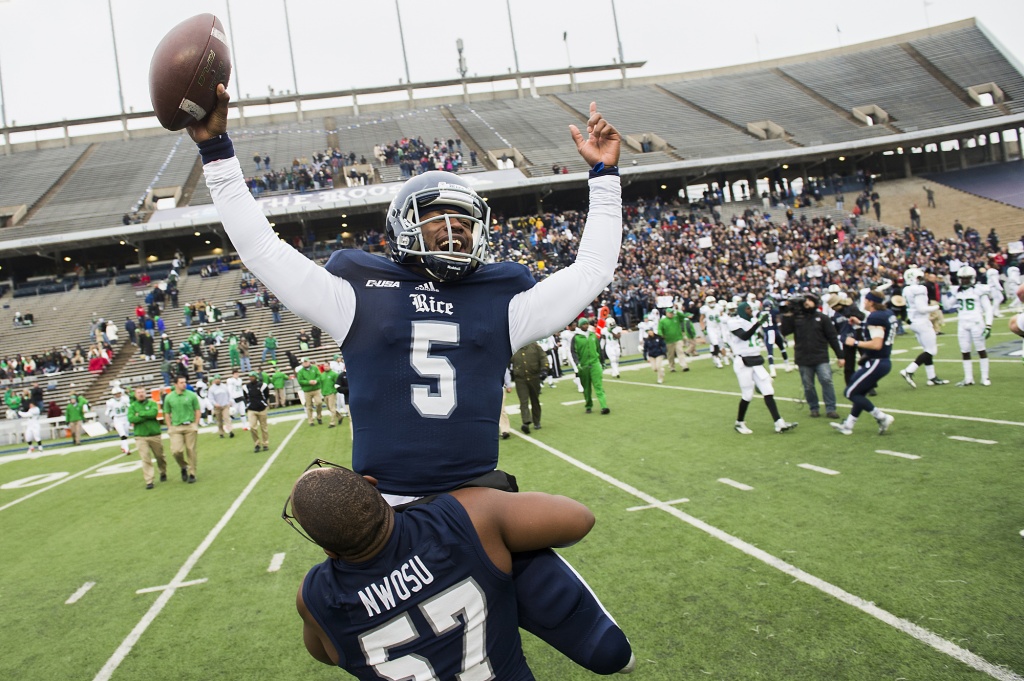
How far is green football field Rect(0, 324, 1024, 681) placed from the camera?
12.1 feet

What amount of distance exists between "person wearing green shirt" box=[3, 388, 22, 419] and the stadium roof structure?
13.1 meters

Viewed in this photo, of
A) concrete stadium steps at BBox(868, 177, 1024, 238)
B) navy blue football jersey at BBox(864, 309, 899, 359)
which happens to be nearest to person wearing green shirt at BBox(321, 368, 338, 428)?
navy blue football jersey at BBox(864, 309, 899, 359)

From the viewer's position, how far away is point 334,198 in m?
36.7

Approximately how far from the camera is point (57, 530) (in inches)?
350

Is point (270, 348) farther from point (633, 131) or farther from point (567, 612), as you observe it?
point (633, 131)

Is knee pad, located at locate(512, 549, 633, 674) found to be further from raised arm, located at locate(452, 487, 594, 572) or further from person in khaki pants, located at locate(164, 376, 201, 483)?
person in khaki pants, located at locate(164, 376, 201, 483)

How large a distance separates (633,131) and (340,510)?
150ft

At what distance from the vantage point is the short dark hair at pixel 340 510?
1682 millimetres

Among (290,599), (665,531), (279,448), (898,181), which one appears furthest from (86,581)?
(898,181)

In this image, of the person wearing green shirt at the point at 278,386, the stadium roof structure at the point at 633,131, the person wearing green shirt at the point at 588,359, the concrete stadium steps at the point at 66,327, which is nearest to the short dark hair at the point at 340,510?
the person wearing green shirt at the point at 588,359

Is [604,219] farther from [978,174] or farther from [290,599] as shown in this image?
[978,174]

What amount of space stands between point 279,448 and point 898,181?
42.0 metres

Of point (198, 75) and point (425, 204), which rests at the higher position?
point (198, 75)

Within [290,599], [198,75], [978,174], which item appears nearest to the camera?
[198,75]
